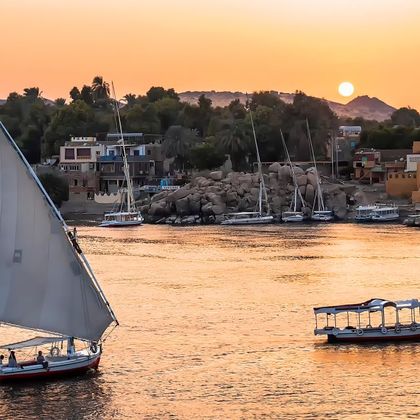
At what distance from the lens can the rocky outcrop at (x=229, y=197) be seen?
107m

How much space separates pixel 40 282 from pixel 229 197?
74857mm

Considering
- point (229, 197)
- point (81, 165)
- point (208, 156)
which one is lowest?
point (229, 197)

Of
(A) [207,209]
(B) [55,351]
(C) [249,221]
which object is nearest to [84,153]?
(A) [207,209]

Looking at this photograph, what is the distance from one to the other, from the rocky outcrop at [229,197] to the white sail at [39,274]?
70.8m

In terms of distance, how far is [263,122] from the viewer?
12975cm

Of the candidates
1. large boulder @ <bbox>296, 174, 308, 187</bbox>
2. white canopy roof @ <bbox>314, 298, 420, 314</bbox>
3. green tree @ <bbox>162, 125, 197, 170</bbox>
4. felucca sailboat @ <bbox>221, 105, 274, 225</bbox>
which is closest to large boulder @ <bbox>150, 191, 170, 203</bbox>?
felucca sailboat @ <bbox>221, 105, 274, 225</bbox>

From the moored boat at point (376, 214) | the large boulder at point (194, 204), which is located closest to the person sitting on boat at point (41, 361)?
the moored boat at point (376, 214)

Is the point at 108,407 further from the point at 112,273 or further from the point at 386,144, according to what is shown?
the point at 386,144

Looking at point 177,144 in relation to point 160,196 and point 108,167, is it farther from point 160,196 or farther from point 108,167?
point 160,196

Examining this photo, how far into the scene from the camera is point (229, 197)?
109m

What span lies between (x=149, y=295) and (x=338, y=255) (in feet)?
69.8

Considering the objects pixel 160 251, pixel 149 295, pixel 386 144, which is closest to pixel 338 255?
pixel 160 251

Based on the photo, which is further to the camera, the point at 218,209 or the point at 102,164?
the point at 102,164

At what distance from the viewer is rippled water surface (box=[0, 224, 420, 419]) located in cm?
3297
